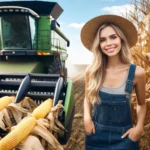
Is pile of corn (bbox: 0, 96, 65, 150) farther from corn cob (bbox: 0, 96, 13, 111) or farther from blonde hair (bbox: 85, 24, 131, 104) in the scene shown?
blonde hair (bbox: 85, 24, 131, 104)

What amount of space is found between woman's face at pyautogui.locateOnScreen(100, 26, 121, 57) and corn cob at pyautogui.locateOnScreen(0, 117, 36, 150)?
2.77 ft

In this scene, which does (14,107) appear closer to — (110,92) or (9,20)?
(110,92)

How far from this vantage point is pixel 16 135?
6.18 feet

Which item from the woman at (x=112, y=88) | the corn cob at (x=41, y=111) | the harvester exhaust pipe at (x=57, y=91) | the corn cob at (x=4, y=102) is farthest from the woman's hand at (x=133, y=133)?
the corn cob at (x=4, y=102)

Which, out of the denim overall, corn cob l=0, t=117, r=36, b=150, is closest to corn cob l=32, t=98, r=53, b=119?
corn cob l=0, t=117, r=36, b=150

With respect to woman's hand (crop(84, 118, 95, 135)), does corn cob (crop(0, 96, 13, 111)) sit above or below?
below

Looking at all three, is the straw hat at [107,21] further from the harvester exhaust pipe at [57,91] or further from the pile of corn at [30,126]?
the harvester exhaust pipe at [57,91]

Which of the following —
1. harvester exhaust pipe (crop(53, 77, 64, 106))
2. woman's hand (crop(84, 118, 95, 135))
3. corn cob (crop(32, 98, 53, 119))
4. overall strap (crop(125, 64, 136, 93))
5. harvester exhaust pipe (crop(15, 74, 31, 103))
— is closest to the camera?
overall strap (crop(125, 64, 136, 93))

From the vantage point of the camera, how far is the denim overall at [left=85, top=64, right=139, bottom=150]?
171 centimetres

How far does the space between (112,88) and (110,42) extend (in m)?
0.32

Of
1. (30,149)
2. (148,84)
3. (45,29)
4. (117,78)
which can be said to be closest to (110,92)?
(117,78)

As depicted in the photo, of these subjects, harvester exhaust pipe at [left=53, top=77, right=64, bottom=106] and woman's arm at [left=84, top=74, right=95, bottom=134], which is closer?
woman's arm at [left=84, top=74, right=95, bottom=134]

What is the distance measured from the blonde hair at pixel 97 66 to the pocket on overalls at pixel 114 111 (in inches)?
2.7

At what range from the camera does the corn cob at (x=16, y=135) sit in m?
1.80
